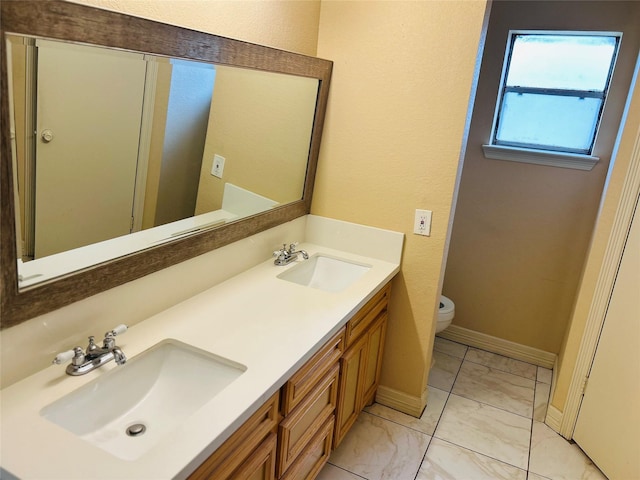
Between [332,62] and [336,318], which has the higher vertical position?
A: [332,62]

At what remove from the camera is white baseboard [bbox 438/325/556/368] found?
3.13 metres

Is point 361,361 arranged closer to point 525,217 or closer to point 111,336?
point 111,336

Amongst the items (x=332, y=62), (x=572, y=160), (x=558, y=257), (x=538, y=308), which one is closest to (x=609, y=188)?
(x=572, y=160)

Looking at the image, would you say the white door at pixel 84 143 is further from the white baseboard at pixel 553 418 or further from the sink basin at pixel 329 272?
the white baseboard at pixel 553 418

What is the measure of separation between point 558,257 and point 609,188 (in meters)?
0.78

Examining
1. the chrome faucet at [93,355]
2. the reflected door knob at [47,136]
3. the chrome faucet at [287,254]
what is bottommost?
the chrome faucet at [93,355]

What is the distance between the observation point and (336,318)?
1735 millimetres

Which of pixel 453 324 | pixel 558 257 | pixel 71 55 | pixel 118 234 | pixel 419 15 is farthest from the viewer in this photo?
pixel 453 324

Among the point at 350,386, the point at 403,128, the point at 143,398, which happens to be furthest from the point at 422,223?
the point at 143,398

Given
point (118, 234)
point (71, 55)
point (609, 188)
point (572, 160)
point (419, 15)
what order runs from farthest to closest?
1. point (572, 160)
2. point (609, 188)
3. point (419, 15)
4. point (118, 234)
5. point (71, 55)

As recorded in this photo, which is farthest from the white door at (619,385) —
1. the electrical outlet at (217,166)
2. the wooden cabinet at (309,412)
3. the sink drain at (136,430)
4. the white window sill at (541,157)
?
the sink drain at (136,430)

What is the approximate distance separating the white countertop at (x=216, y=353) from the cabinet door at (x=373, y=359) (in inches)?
10.4

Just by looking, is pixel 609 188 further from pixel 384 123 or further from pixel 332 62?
pixel 332 62

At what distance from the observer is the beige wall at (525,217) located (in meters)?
2.67
